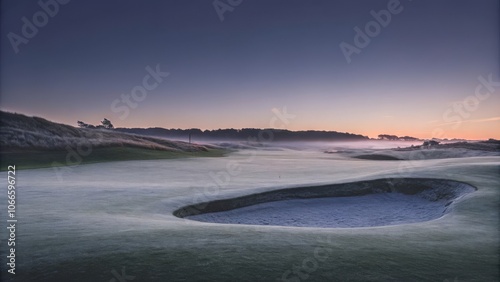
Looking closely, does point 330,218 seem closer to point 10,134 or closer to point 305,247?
point 305,247

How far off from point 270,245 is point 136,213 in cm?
947

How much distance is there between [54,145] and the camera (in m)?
54.2

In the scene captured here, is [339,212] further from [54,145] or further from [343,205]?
[54,145]

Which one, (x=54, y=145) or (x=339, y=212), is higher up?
(x=54, y=145)

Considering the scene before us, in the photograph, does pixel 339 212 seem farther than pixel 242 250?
Yes

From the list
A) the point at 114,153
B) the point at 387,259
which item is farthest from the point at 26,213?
the point at 114,153

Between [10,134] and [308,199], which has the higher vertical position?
[10,134]

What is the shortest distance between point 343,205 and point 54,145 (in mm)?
48901

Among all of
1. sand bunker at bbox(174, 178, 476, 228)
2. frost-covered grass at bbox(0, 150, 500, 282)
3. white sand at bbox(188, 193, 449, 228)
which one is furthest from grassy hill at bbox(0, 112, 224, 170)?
frost-covered grass at bbox(0, 150, 500, 282)

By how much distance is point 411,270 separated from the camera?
8.20m

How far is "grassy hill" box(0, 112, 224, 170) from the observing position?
4676 cm

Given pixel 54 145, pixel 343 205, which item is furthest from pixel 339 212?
pixel 54 145

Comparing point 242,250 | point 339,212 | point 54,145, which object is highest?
point 54,145

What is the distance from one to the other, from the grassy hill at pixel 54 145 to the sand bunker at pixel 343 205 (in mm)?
33293
